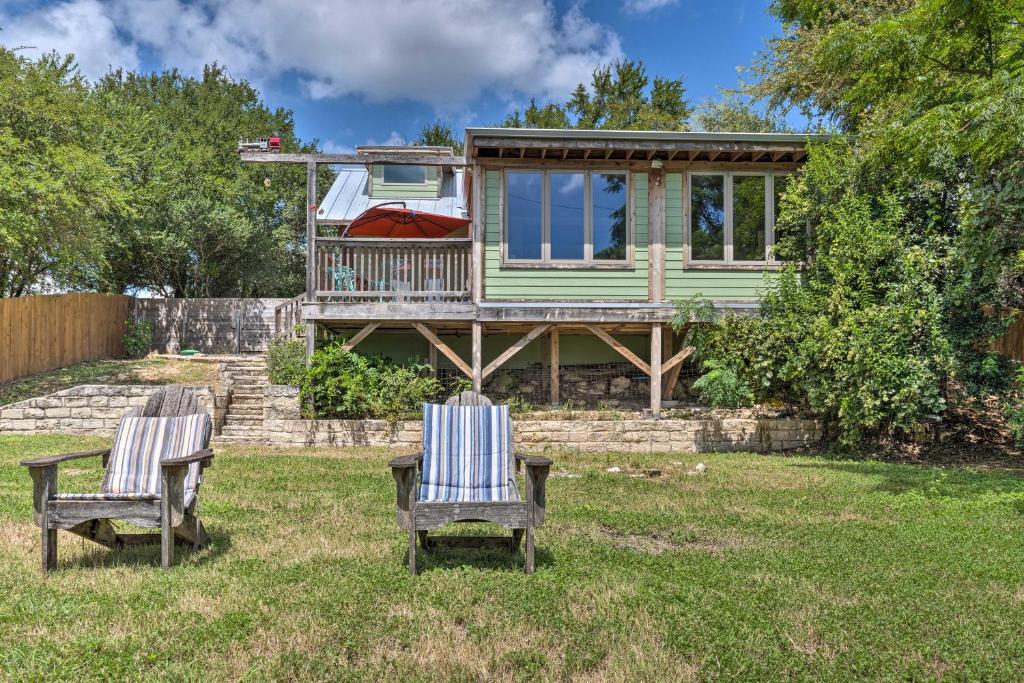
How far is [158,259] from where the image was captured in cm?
2223

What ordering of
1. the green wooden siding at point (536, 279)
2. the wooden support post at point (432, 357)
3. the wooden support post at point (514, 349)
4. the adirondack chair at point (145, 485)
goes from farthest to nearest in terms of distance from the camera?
the wooden support post at point (432, 357)
the green wooden siding at point (536, 279)
the wooden support post at point (514, 349)
the adirondack chair at point (145, 485)

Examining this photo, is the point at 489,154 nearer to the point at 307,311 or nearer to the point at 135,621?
the point at 307,311

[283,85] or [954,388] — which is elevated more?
[283,85]

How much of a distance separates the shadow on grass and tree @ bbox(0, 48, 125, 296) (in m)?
8.79

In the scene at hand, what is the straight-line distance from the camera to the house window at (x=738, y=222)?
1215 centimetres

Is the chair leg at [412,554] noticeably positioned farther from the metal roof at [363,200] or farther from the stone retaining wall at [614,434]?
the metal roof at [363,200]

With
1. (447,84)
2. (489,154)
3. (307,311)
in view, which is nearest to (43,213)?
(307,311)

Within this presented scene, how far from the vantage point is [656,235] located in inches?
475

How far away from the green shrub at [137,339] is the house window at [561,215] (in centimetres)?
1267

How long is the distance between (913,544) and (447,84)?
25.3 metres

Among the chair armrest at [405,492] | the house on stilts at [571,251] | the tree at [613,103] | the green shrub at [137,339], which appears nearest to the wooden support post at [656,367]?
the house on stilts at [571,251]

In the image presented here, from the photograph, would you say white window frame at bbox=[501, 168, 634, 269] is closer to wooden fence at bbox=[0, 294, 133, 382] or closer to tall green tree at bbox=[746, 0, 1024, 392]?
tall green tree at bbox=[746, 0, 1024, 392]

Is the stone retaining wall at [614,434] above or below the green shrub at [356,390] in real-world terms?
below

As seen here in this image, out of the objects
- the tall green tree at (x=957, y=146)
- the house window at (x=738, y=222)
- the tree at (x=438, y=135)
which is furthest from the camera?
the tree at (x=438, y=135)
